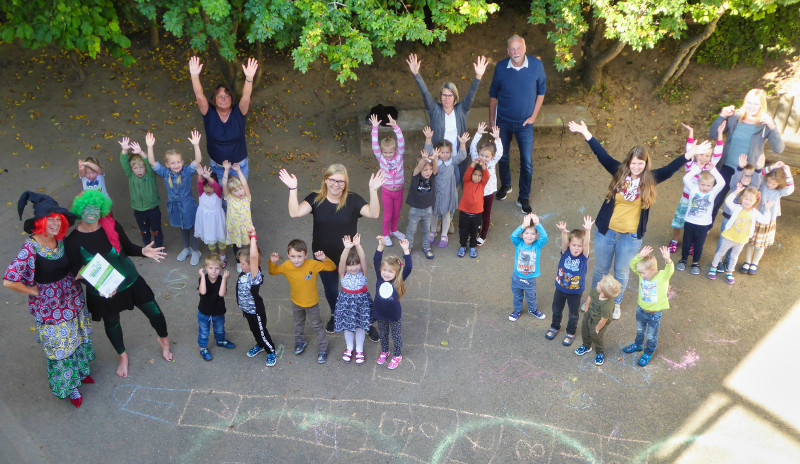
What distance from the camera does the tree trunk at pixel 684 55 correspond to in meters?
9.80

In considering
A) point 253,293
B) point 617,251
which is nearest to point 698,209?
point 617,251

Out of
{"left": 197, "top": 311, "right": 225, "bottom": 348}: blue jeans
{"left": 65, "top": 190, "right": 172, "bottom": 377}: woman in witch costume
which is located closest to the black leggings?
{"left": 65, "top": 190, "right": 172, "bottom": 377}: woman in witch costume

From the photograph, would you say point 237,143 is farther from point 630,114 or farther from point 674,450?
point 630,114

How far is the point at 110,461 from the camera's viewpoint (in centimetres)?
530

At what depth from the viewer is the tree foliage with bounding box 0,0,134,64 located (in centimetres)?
707

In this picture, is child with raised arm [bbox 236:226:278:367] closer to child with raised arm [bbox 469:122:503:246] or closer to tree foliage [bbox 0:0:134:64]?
child with raised arm [bbox 469:122:503:246]

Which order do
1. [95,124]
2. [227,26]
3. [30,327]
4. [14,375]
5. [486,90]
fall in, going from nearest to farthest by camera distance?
[14,375], [30,327], [227,26], [95,124], [486,90]

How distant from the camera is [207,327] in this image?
622 cm

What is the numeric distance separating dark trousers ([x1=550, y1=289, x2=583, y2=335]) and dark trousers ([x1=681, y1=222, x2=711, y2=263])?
1.88 m

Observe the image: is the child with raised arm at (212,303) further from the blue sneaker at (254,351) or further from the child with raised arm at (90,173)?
the child with raised arm at (90,173)

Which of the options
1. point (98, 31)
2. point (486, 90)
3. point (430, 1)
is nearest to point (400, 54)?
point (486, 90)

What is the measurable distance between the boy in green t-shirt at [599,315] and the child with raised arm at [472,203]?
1.91m

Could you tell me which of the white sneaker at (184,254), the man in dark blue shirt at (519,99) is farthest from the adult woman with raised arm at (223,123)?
the man in dark blue shirt at (519,99)

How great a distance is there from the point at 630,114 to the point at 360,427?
23.7 ft
